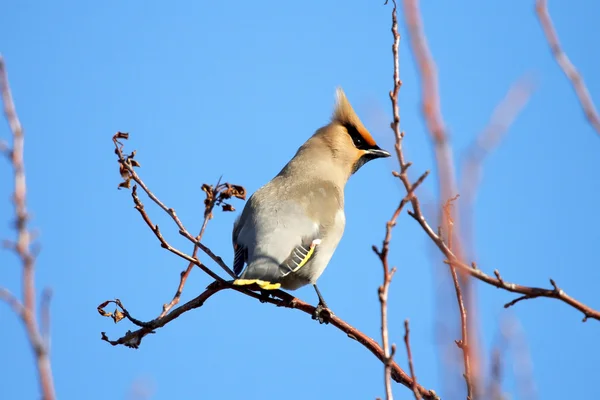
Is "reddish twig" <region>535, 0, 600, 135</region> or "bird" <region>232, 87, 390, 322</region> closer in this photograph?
"reddish twig" <region>535, 0, 600, 135</region>

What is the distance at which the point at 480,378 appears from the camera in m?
1.54

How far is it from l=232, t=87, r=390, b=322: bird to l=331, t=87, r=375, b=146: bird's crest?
0.11 feet

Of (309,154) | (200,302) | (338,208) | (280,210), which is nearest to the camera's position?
(200,302)

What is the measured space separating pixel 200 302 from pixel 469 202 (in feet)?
6.37

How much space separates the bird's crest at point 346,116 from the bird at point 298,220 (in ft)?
0.11

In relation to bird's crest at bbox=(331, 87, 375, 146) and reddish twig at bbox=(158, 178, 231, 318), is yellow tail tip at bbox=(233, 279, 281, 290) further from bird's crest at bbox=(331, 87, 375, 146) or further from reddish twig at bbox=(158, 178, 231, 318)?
bird's crest at bbox=(331, 87, 375, 146)

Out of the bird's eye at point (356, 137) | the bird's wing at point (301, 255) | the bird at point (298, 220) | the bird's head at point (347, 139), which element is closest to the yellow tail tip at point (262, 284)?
the bird at point (298, 220)

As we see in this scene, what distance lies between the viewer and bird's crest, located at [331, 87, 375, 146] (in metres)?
5.77

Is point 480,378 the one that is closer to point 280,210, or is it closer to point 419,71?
point 419,71

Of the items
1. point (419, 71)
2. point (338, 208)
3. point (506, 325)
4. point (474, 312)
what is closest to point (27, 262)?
point (474, 312)

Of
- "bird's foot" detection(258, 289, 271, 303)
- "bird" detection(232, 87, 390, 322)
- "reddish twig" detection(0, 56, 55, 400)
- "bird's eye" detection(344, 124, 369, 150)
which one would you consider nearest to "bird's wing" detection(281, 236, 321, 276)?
"bird" detection(232, 87, 390, 322)

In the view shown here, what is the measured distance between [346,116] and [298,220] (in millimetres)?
1455

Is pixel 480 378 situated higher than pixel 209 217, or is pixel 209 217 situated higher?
pixel 209 217

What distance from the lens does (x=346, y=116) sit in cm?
577
